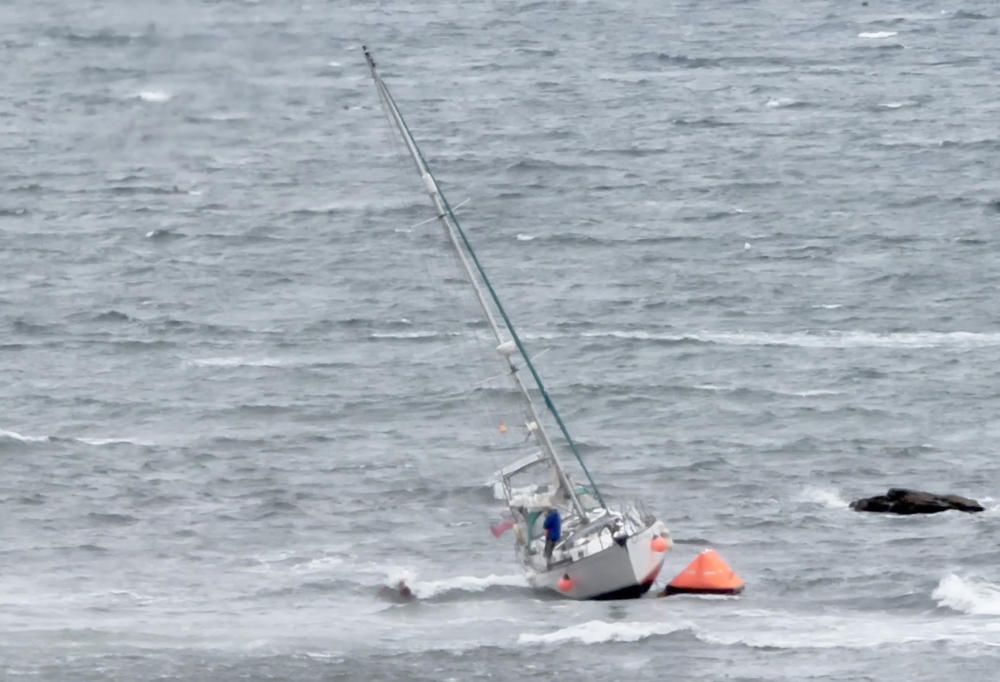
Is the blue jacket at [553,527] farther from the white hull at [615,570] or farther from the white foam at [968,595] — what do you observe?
the white foam at [968,595]

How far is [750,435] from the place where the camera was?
292ft

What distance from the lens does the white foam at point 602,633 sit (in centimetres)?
6406

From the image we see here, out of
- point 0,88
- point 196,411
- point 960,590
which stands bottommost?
point 0,88

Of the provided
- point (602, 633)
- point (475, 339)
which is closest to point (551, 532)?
point (602, 633)

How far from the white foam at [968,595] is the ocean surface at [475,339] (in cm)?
14

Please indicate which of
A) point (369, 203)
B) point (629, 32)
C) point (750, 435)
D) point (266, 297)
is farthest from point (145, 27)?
point (750, 435)

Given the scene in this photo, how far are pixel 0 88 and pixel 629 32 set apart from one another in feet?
165

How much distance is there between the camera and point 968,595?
67750 mm

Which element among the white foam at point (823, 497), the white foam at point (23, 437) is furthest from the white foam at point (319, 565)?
the white foam at point (23, 437)

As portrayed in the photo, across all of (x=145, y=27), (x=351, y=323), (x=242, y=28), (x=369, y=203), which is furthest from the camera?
(x=145, y=27)

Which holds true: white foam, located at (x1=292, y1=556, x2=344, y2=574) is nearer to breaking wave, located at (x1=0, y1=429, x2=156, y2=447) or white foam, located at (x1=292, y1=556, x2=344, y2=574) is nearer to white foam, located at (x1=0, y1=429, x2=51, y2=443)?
breaking wave, located at (x1=0, y1=429, x2=156, y2=447)

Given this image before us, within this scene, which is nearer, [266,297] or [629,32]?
[266,297]

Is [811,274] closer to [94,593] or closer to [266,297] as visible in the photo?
[266,297]

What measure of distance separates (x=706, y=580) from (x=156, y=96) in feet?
360
